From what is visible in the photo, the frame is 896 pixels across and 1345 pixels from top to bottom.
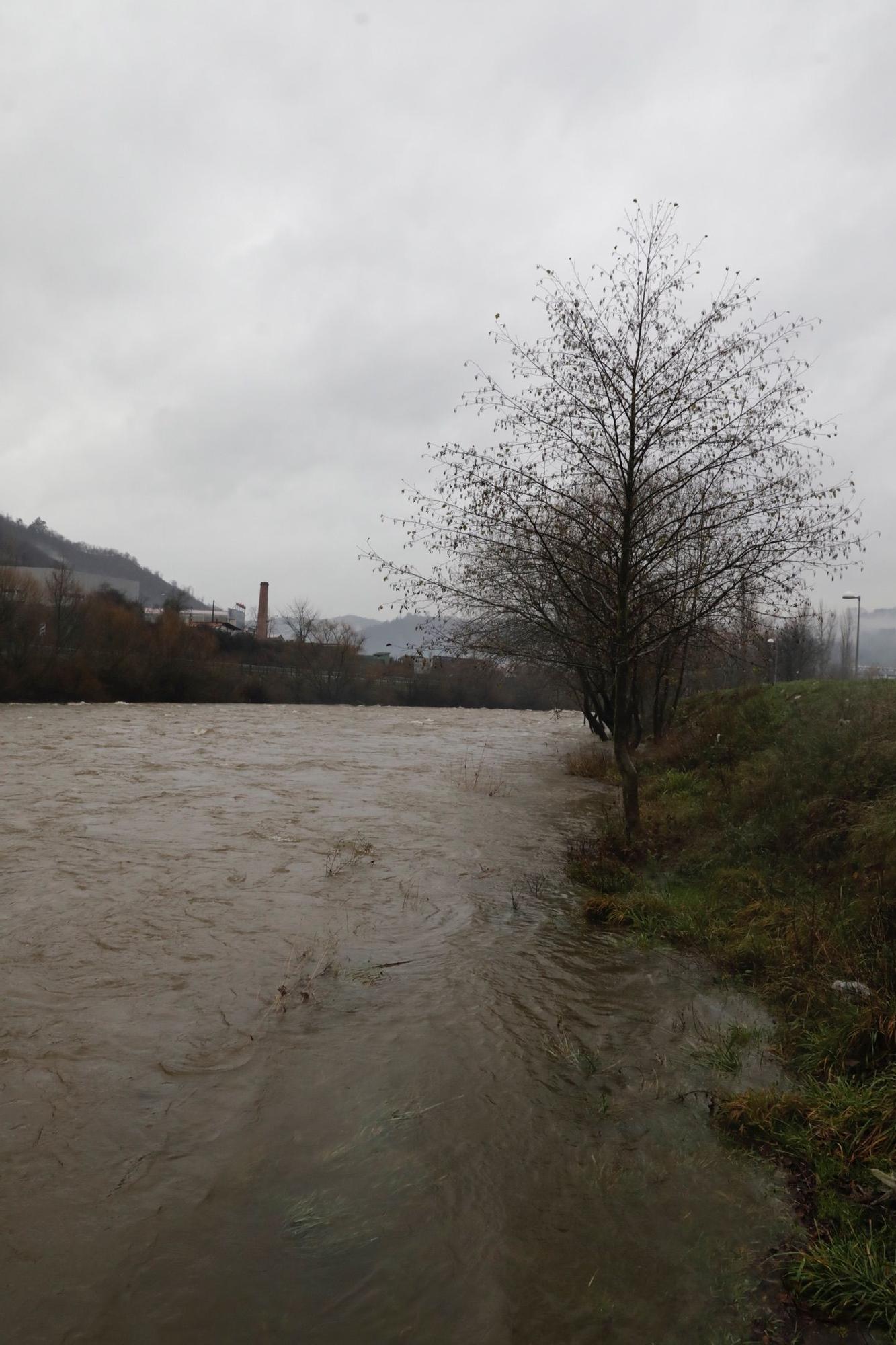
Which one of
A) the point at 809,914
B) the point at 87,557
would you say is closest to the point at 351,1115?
the point at 809,914

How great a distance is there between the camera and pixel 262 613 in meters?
86.1

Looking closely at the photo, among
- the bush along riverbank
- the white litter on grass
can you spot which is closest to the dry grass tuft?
the bush along riverbank

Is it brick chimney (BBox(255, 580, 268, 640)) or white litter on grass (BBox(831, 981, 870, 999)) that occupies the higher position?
brick chimney (BBox(255, 580, 268, 640))

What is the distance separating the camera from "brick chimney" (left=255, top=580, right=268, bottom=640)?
274ft

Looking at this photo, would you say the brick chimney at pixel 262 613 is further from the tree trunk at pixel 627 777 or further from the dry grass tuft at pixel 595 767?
the tree trunk at pixel 627 777

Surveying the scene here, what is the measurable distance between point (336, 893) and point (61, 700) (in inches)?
1559

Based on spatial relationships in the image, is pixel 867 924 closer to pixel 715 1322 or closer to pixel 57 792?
pixel 715 1322

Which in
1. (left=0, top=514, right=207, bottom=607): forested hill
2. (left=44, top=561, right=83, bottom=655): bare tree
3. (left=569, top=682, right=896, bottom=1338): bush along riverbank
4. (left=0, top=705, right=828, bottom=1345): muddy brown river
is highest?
(left=0, top=514, right=207, bottom=607): forested hill

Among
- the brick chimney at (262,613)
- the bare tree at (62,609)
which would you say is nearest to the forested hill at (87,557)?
the brick chimney at (262,613)

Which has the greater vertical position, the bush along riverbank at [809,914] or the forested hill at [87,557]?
the forested hill at [87,557]

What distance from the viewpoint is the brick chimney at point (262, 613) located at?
274 ft

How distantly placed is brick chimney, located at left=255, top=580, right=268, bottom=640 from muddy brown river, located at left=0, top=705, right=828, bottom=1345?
7435cm

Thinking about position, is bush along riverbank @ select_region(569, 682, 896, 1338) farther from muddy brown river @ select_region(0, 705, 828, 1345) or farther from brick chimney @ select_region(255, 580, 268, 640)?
brick chimney @ select_region(255, 580, 268, 640)

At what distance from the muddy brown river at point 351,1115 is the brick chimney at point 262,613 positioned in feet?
244
